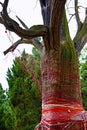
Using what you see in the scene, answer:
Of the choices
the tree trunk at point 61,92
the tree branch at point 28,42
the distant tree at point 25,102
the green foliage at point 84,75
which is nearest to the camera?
the tree trunk at point 61,92

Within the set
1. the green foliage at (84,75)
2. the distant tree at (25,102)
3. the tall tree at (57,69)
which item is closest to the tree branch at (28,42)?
the tall tree at (57,69)

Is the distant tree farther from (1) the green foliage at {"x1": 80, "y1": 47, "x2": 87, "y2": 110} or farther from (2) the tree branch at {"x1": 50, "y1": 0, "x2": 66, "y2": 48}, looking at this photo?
(2) the tree branch at {"x1": 50, "y1": 0, "x2": 66, "y2": 48}

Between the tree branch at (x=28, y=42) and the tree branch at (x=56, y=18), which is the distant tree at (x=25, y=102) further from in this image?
the tree branch at (x=56, y=18)

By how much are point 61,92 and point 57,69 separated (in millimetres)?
112

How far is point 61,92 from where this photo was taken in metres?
1.30

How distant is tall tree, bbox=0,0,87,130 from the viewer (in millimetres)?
1252

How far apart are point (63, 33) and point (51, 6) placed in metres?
0.15

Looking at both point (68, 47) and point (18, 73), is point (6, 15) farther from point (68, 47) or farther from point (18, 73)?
point (18, 73)

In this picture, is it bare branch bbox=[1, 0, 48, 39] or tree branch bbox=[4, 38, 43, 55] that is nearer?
bare branch bbox=[1, 0, 48, 39]

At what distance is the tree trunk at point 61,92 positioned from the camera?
49.2 inches

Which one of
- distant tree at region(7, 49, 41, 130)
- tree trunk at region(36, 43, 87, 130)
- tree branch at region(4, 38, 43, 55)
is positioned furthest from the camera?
distant tree at region(7, 49, 41, 130)

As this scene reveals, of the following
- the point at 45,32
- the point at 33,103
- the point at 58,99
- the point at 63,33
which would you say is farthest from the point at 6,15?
the point at 33,103

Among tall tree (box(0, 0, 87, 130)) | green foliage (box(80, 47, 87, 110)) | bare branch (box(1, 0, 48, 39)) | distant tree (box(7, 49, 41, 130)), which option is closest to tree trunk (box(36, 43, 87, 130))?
tall tree (box(0, 0, 87, 130))

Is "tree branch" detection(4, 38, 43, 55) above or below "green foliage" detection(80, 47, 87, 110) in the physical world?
below
